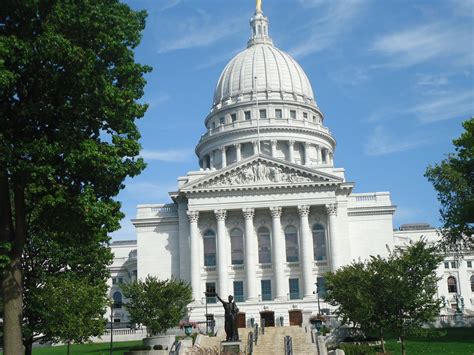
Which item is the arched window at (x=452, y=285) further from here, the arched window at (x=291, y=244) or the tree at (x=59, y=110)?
the tree at (x=59, y=110)

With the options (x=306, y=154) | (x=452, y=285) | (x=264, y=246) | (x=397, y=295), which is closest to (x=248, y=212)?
(x=264, y=246)

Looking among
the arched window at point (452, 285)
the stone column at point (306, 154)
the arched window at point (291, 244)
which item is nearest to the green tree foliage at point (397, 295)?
the arched window at point (291, 244)

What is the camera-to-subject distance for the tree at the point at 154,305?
55844 mm

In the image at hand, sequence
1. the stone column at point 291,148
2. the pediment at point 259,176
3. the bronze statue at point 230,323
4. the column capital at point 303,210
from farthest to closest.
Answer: the stone column at point 291,148 < the pediment at point 259,176 < the column capital at point 303,210 < the bronze statue at point 230,323

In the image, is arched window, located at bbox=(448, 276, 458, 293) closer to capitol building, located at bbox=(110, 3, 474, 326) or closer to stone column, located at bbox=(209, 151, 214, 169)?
capitol building, located at bbox=(110, 3, 474, 326)

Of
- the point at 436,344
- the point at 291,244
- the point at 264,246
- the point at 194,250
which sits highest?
the point at 291,244

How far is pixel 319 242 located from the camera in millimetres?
82875

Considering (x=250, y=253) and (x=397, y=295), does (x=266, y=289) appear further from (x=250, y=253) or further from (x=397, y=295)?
(x=397, y=295)

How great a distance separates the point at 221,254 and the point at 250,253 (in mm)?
3527

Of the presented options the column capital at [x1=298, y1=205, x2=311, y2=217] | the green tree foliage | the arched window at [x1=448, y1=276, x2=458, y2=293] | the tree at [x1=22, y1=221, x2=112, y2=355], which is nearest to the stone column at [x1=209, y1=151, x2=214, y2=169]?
the column capital at [x1=298, y1=205, x2=311, y2=217]

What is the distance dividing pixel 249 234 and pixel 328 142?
3546cm

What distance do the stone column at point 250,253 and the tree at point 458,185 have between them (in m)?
29.2

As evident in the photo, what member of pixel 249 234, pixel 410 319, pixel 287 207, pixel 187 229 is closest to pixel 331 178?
pixel 287 207

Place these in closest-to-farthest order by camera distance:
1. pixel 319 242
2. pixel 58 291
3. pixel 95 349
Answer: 1. pixel 58 291
2. pixel 95 349
3. pixel 319 242
